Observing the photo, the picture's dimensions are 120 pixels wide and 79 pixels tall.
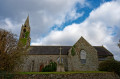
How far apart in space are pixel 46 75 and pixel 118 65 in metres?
14.3

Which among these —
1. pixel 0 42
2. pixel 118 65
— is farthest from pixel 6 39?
pixel 118 65

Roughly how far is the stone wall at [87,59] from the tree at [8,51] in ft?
45.4

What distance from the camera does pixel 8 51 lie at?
35.8 ft

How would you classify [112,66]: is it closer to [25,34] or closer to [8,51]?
[8,51]

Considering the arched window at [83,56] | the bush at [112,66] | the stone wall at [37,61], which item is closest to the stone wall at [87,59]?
the arched window at [83,56]

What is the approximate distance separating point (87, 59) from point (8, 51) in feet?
60.1

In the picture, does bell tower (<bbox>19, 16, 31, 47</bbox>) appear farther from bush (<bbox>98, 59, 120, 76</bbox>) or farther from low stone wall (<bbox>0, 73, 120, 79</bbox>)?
bush (<bbox>98, 59, 120, 76</bbox>)

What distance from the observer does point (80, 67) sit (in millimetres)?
21047

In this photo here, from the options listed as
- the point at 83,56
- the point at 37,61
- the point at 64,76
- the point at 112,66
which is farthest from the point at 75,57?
the point at 37,61

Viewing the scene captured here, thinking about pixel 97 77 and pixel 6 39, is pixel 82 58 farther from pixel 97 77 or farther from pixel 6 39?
pixel 6 39

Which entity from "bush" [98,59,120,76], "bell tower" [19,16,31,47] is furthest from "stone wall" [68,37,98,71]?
"bell tower" [19,16,31,47]

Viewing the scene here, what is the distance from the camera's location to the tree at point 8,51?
10201 mm

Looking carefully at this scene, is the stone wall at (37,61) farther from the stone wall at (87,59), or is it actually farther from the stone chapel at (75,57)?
the stone wall at (87,59)

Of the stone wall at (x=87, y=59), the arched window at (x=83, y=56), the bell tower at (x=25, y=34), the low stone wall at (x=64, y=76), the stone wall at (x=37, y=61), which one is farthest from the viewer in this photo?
the bell tower at (x=25, y=34)
